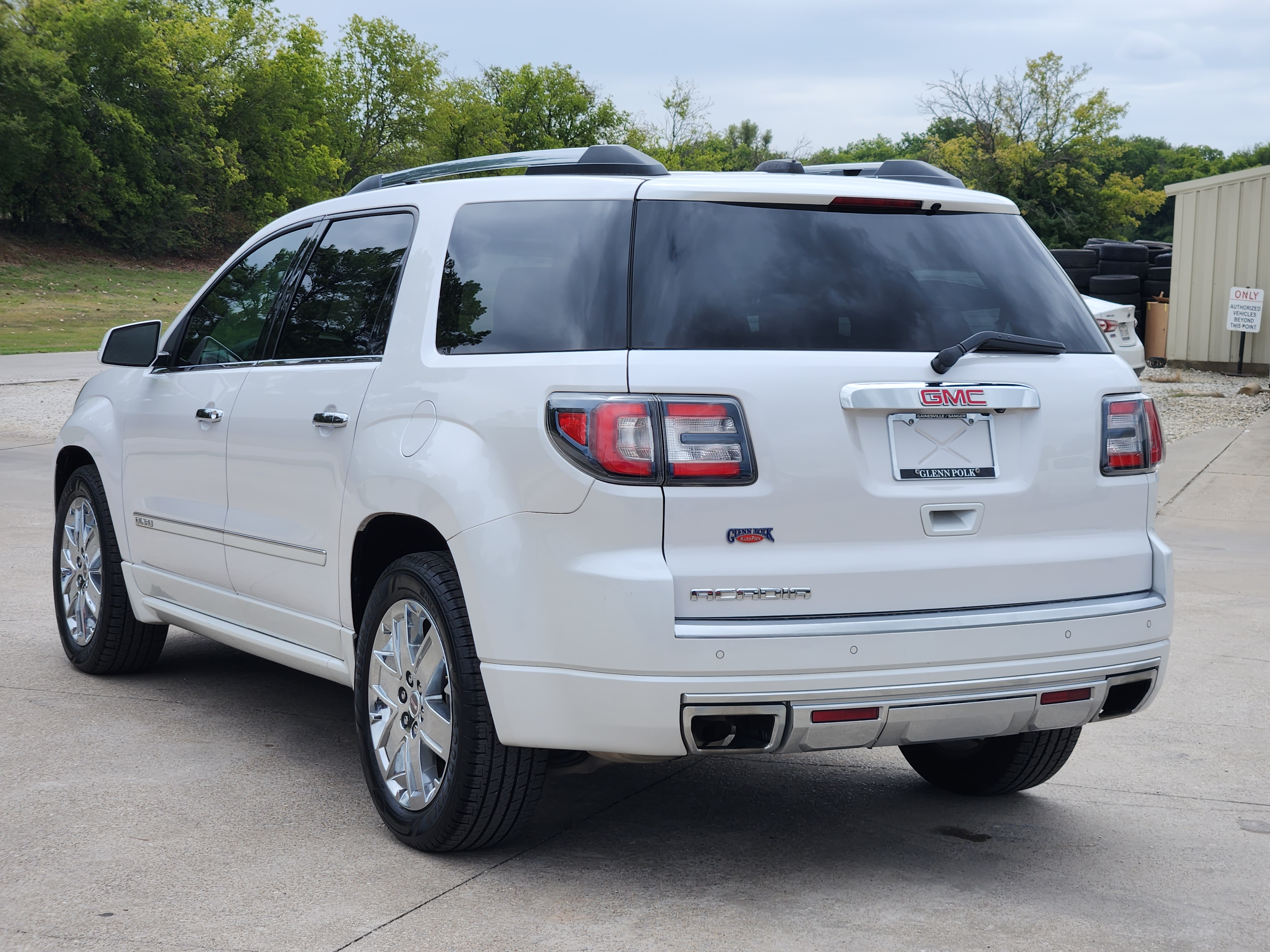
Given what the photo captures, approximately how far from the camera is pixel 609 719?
3264mm

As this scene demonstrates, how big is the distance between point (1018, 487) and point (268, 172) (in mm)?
73356

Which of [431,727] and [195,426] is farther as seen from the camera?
[195,426]

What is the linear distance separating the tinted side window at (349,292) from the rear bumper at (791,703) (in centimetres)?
126

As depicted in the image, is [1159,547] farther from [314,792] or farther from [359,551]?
[314,792]

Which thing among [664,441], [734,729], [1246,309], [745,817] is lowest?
[745,817]

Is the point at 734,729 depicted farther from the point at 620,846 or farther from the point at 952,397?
the point at 952,397

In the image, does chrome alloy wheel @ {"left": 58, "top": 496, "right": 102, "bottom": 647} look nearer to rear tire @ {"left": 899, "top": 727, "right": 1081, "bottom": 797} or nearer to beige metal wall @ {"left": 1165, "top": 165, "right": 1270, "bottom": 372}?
rear tire @ {"left": 899, "top": 727, "right": 1081, "bottom": 797}

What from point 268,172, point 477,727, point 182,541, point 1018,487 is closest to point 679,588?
point 477,727

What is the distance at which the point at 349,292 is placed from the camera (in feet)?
14.3

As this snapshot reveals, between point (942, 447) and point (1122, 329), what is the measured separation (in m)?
17.5

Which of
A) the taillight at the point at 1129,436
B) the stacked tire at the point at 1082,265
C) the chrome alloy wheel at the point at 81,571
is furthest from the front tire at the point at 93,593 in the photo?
the stacked tire at the point at 1082,265

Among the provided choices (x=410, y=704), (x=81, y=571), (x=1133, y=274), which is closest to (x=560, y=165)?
(x=410, y=704)

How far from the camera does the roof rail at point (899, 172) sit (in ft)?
13.6

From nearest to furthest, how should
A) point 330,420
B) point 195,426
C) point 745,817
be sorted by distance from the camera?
point 330,420
point 745,817
point 195,426
